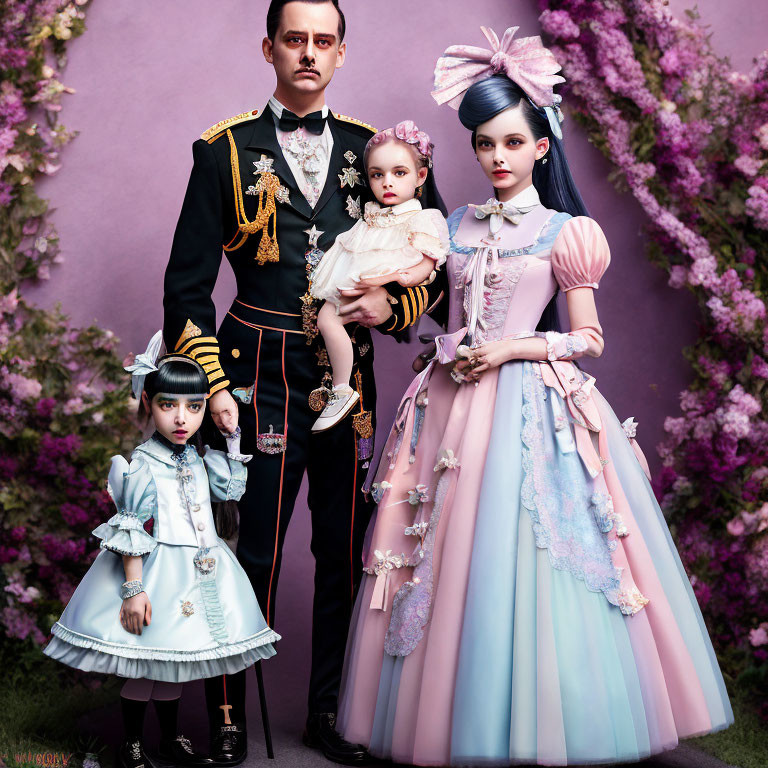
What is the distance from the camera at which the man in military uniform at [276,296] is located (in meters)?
3.24

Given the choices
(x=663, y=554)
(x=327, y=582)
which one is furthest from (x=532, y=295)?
(x=327, y=582)

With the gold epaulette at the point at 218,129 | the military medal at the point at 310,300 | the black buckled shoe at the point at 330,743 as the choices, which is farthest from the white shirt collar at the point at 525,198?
the black buckled shoe at the point at 330,743

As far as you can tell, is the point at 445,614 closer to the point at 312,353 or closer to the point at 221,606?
the point at 221,606

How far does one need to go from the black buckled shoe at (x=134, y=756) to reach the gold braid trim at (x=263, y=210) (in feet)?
5.00

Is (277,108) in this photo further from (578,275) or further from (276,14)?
(578,275)

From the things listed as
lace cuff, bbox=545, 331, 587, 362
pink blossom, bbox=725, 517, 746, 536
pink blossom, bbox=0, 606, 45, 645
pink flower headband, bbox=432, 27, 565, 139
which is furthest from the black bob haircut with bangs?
pink blossom, bbox=725, 517, 746, 536

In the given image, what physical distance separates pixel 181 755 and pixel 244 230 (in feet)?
Answer: 5.38


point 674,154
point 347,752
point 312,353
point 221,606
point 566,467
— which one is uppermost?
point 674,154

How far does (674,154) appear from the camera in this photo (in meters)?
4.13

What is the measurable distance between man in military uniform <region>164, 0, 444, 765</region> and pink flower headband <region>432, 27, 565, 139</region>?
358mm

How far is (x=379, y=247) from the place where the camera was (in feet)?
10.6

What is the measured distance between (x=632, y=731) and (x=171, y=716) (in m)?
1.39

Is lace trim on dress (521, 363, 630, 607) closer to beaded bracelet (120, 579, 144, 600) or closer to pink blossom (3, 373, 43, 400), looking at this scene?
beaded bracelet (120, 579, 144, 600)

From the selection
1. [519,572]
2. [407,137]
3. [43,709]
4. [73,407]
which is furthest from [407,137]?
[43,709]
